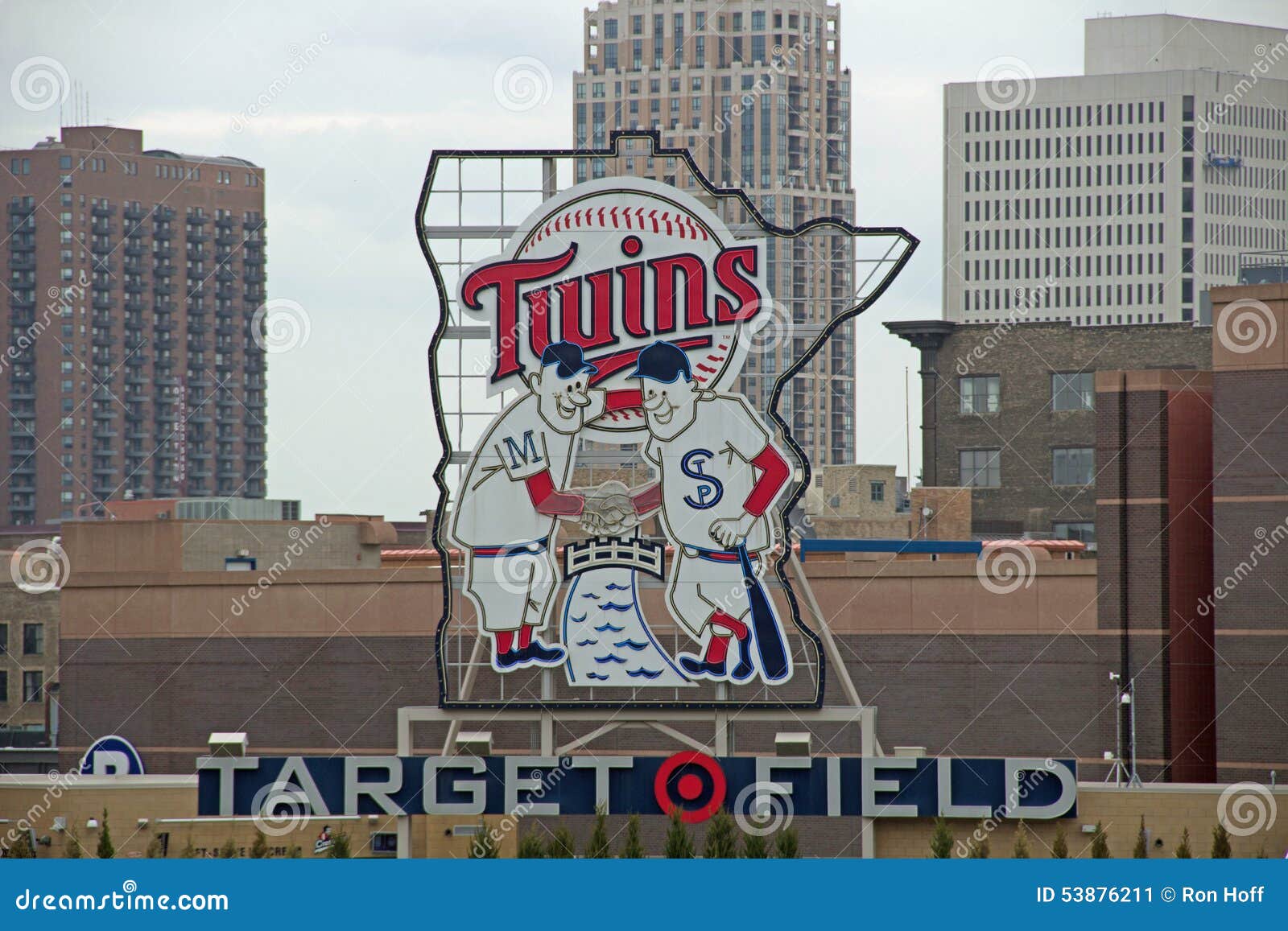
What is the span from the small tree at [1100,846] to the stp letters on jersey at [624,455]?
20.5 feet

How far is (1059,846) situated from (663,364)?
495 inches

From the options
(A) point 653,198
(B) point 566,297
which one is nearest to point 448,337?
(B) point 566,297

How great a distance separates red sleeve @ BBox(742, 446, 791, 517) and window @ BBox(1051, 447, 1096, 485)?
51748mm

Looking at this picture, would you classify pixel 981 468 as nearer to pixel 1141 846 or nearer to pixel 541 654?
pixel 1141 846

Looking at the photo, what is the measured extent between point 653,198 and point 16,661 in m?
56.9

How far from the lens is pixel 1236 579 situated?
43750mm

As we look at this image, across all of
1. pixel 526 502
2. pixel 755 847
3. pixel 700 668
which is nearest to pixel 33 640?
pixel 526 502

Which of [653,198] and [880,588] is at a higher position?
[653,198]

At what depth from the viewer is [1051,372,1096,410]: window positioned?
286ft

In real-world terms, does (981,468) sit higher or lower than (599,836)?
higher

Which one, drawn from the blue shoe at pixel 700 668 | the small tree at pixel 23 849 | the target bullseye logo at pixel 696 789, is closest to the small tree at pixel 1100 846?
the target bullseye logo at pixel 696 789

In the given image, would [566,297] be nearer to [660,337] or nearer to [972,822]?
[660,337]

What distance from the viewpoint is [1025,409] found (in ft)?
287

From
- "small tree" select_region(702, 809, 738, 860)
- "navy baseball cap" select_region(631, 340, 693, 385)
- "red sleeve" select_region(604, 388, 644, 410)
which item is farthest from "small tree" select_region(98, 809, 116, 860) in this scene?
"navy baseball cap" select_region(631, 340, 693, 385)
